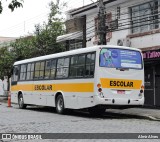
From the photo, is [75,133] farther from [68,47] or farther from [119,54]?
[68,47]

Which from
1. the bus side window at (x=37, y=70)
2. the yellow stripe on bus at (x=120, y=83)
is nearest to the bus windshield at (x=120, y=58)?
the yellow stripe on bus at (x=120, y=83)

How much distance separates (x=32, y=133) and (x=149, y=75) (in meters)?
12.1

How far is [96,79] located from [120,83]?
1.18 m

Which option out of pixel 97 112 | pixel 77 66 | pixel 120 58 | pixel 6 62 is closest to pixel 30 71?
pixel 77 66

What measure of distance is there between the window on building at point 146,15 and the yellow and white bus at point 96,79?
4283 millimetres

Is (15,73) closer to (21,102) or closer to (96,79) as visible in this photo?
(21,102)

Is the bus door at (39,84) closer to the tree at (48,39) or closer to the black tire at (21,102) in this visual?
the black tire at (21,102)

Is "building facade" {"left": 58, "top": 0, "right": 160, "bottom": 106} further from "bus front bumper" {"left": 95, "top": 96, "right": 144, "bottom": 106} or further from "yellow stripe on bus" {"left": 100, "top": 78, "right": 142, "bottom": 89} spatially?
"bus front bumper" {"left": 95, "top": 96, "right": 144, "bottom": 106}

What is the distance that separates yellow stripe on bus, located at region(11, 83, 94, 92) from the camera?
57.3ft

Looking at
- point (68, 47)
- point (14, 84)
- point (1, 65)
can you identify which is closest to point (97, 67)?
point (14, 84)

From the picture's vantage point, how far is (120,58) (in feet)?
57.2

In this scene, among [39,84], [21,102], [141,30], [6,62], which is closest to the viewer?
[39,84]

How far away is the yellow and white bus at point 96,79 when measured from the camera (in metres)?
16.9

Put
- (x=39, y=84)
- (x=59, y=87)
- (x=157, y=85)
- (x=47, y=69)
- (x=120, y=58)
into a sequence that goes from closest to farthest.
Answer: (x=120, y=58) < (x=59, y=87) < (x=47, y=69) < (x=39, y=84) < (x=157, y=85)
